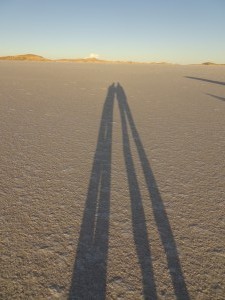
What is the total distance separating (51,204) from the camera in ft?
11.1

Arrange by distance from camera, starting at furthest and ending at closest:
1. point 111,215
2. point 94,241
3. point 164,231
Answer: point 111,215 < point 164,231 < point 94,241

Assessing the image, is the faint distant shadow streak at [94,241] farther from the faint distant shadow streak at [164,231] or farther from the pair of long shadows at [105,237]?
the faint distant shadow streak at [164,231]

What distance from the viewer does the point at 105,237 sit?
285cm

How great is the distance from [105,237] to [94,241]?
118mm

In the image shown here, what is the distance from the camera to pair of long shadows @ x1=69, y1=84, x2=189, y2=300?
2.30m

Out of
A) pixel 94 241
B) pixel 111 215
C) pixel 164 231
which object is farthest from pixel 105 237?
pixel 164 231

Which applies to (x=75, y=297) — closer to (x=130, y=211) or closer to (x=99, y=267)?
(x=99, y=267)

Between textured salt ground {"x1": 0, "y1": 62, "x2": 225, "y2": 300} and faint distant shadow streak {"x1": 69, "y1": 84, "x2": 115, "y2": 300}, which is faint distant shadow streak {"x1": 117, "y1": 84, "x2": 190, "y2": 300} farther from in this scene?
faint distant shadow streak {"x1": 69, "y1": 84, "x2": 115, "y2": 300}

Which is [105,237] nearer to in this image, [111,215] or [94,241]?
[94,241]

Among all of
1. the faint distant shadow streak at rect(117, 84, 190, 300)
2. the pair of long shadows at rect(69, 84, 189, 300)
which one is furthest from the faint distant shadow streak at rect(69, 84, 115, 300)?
the faint distant shadow streak at rect(117, 84, 190, 300)

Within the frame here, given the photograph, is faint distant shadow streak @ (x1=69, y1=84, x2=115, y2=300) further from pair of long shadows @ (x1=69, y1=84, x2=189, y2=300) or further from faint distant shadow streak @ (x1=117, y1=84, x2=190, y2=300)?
faint distant shadow streak @ (x1=117, y1=84, x2=190, y2=300)

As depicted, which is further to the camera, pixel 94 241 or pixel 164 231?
pixel 164 231

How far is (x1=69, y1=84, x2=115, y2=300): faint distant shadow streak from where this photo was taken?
7.46 ft

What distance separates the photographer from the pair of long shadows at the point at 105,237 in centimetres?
230
